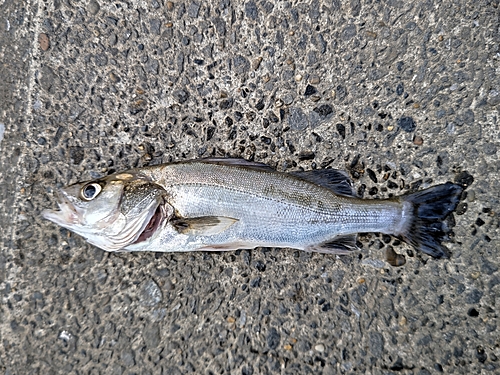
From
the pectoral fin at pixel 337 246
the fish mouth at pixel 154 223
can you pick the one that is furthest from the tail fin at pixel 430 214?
the fish mouth at pixel 154 223

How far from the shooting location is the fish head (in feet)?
7.79

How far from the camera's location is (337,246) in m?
2.54

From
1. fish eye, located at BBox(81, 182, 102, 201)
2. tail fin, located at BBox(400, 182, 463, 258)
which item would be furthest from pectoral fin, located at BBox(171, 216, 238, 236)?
tail fin, located at BBox(400, 182, 463, 258)

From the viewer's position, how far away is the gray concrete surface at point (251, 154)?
2.60 metres

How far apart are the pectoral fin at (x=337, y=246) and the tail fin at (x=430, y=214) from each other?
0.37 m

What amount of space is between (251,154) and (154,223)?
2.86 feet

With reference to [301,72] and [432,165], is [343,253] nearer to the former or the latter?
[432,165]

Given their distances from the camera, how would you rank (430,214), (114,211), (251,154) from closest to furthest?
1. (114,211)
2. (430,214)
3. (251,154)

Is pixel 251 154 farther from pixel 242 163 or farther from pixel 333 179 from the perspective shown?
pixel 333 179

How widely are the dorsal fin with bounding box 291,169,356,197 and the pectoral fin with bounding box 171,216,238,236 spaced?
23.5 inches

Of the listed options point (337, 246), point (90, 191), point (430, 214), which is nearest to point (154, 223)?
point (90, 191)

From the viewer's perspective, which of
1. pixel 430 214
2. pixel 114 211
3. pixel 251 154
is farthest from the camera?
pixel 251 154

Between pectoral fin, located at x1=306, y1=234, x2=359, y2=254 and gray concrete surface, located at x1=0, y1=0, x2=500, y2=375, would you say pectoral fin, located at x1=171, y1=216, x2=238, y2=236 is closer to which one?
gray concrete surface, located at x1=0, y1=0, x2=500, y2=375

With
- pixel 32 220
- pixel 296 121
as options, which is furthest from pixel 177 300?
pixel 296 121
